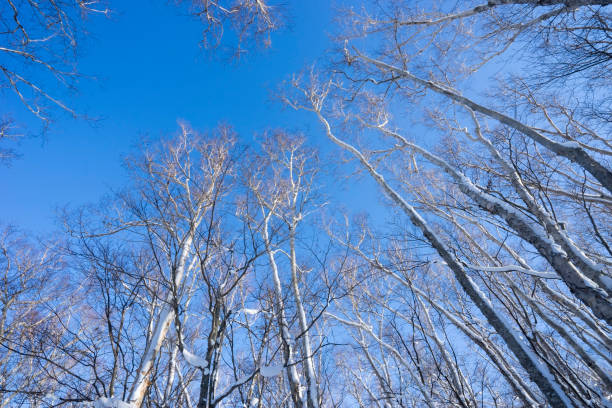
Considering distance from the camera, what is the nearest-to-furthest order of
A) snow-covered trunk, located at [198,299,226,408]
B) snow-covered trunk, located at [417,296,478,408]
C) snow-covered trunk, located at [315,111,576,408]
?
snow-covered trunk, located at [198,299,226,408], snow-covered trunk, located at [417,296,478,408], snow-covered trunk, located at [315,111,576,408]

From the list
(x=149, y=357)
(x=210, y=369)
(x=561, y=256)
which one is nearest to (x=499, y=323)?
(x=561, y=256)

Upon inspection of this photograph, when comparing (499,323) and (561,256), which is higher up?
(561,256)

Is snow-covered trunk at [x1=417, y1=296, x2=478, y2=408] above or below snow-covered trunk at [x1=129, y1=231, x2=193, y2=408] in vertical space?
below

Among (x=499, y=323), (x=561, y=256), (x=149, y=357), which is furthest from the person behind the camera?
(x=149, y=357)

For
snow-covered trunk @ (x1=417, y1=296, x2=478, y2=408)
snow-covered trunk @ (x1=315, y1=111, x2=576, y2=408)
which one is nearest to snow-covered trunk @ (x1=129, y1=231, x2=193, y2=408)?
snow-covered trunk @ (x1=417, y1=296, x2=478, y2=408)

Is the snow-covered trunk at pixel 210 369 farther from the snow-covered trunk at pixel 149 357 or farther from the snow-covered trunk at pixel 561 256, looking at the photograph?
the snow-covered trunk at pixel 561 256

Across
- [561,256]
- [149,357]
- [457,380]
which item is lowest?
[457,380]

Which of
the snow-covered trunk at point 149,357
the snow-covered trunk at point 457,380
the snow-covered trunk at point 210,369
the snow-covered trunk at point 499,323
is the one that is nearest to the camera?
the snow-covered trunk at point 210,369

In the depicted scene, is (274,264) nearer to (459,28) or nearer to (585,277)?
(585,277)

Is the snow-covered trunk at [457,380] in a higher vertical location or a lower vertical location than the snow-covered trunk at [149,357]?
lower

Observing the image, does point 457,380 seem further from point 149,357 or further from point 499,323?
point 149,357

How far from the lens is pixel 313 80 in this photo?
26.7 feet

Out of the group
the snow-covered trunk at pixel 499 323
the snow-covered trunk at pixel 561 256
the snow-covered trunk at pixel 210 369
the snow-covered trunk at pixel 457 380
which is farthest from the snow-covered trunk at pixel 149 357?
the snow-covered trunk at pixel 561 256

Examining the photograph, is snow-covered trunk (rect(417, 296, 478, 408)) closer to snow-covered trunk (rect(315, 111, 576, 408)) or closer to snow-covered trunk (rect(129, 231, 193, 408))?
snow-covered trunk (rect(315, 111, 576, 408))
